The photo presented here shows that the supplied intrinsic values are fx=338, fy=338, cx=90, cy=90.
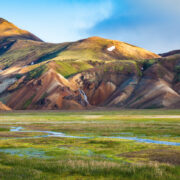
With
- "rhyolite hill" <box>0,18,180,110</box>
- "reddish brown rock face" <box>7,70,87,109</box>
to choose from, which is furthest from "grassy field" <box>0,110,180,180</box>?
"reddish brown rock face" <box>7,70,87,109</box>

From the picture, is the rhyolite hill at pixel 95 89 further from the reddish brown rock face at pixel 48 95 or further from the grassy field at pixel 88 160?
the grassy field at pixel 88 160

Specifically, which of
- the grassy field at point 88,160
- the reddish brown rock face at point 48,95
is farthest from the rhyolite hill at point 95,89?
the grassy field at point 88,160

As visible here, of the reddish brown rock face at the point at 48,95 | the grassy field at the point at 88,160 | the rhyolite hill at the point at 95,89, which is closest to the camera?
the grassy field at the point at 88,160

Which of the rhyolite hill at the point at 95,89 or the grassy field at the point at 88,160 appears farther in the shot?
the rhyolite hill at the point at 95,89

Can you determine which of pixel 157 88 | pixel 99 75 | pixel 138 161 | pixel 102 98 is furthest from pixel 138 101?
pixel 138 161

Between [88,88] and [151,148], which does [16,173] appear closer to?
[151,148]

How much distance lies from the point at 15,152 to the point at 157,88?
473 ft

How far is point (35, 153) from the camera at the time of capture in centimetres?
3381

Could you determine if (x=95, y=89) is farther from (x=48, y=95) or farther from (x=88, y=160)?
(x=88, y=160)

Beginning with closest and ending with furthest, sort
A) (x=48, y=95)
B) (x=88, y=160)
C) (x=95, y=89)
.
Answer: (x=88, y=160) < (x=48, y=95) < (x=95, y=89)

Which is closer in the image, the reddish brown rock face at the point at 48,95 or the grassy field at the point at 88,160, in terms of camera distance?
the grassy field at the point at 88,160

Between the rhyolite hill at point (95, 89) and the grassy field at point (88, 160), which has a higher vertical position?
the grassy field at point (88, 160)

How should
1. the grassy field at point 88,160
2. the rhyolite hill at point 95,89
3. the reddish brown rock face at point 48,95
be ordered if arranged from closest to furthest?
1. the grassy field at point 88,160
2. the rhyolite hill at point 95,89
3. the reddish brown rock face at point 48,95

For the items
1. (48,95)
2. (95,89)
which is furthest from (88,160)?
(95,89)
